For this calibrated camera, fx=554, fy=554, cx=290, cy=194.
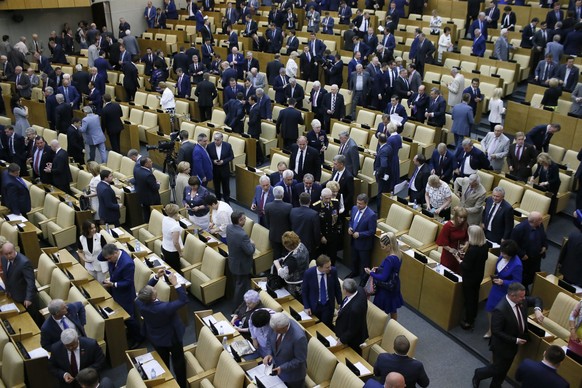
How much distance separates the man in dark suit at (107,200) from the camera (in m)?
7.98

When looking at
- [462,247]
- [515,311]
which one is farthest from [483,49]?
[515,311]

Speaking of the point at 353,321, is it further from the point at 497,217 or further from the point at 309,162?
the point at 309,162

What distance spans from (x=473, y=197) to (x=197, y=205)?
12.5 feet

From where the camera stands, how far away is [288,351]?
5008 millimetres

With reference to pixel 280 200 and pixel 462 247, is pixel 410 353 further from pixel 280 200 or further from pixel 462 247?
pixel 280 200

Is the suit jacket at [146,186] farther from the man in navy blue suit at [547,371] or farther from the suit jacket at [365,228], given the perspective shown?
the man in navy blue suit at [547,371]

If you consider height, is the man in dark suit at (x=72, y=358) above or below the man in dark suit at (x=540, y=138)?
below

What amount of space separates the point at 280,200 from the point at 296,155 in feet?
6.09

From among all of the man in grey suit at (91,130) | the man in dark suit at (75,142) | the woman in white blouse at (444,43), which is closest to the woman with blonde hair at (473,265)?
the man in grey suit at (91,130)

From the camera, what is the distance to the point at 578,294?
6.17 m

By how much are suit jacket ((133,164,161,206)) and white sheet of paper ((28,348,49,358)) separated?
3292 millimetres

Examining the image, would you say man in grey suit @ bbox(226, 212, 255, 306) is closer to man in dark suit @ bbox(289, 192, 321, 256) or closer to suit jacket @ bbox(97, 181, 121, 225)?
man in dark suit @ bbox(289, 192, 321, 256)

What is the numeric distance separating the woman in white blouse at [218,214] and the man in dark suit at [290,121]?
11.5ft

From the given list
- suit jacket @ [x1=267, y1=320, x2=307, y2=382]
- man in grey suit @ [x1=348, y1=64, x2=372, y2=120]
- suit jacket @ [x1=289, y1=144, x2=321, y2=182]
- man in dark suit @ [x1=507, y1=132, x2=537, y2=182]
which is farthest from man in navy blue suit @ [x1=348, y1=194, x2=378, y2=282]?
man in grey suit @ [x1=348, y1=64, x2=372, y2=120]
